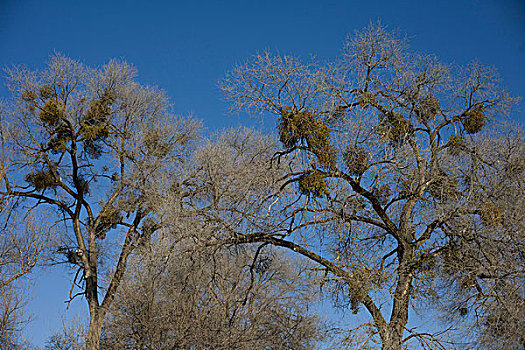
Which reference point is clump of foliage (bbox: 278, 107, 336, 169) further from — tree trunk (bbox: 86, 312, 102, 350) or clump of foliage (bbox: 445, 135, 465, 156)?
tree trunk (bbox: 86, 312, 102, 350)

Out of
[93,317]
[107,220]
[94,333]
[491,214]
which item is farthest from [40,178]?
[491,214]

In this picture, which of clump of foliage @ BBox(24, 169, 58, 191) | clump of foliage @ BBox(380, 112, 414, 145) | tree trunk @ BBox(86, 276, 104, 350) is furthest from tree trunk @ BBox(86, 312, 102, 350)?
clump of foliage @ BBox(380, 112, 414, 145)

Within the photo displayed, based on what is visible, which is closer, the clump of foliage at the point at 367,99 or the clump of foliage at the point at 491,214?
the clump of foliage at the point at 491,214

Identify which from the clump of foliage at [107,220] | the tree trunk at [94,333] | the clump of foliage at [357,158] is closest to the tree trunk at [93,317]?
the tree trunk at [94,333]

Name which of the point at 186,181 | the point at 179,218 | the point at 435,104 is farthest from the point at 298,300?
the point at 435,104

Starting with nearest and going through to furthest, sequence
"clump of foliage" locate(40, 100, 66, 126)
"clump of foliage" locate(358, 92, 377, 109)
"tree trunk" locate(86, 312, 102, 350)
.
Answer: "clump of foliage" locate(358, 92, 377, 109) → "tree trunk" locate(86, 312, 102, 350) → "clump of foliage" locate(40, 100, 66, 126)

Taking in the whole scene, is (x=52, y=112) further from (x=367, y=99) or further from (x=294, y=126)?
(x=367, y=99)

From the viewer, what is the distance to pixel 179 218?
368 inches

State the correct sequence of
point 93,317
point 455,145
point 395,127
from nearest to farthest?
point 395,127, point 455,145, point 93,317

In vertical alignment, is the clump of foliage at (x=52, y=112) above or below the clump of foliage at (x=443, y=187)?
above

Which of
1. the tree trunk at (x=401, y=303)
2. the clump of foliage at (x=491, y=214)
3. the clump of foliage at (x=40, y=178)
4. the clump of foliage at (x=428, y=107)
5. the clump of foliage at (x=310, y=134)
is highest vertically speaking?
the clump of foliage at (x=40, y=178)

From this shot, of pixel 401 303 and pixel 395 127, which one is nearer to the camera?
pixel 401 303

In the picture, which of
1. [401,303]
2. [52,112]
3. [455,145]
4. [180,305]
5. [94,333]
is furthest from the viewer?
[52,112]

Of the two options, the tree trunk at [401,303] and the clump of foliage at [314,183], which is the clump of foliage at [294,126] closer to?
the clump of foliage at [314,183]
